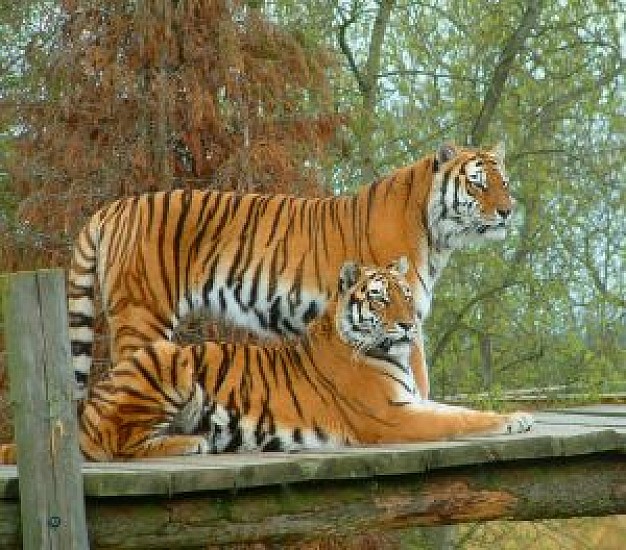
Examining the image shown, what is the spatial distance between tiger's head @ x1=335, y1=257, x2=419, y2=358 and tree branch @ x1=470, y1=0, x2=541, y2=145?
714cm

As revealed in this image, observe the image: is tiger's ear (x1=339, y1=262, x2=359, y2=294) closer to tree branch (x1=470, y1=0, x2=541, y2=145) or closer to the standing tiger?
the standing tiger

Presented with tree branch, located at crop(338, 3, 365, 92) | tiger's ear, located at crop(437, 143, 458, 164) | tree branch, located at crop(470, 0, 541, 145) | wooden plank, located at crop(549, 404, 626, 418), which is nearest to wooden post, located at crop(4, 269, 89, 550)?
tiger's ear, located at crop(437, 143, 458, 164)

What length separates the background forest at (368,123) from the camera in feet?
29.9

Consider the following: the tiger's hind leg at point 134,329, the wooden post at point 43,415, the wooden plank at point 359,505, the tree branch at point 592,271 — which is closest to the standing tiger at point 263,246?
the tiger's hind leg at point 134,329

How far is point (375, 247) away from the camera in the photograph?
244 inches

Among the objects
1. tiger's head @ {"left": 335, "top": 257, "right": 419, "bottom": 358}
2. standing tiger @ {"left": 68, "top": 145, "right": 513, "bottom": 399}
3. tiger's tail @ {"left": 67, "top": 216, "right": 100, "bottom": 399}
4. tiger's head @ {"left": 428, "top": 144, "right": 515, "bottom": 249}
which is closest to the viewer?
tiger's head @ {"left": 335, "top": 257, "right": 419, "bottom": 358}

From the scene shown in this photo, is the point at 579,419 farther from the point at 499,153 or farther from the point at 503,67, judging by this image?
the point at 503,67

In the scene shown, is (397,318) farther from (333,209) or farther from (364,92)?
(364,92)

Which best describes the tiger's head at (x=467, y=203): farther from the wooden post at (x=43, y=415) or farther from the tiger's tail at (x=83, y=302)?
the wooden post at (x=43, y=415)

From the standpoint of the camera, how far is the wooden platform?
178 inches

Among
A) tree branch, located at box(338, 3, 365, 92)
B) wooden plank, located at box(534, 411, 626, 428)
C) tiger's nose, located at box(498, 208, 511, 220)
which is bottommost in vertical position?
wooden plank, located at box(534, 411, 626, 428)

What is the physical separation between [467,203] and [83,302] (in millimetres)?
1548

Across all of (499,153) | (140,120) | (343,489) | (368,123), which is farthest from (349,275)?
(368,123)

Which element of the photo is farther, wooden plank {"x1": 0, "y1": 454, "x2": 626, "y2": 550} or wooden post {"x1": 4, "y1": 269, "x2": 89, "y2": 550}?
wooden plank {"x1": 0, "y1": 454, "x2": 626, "y2": 550}
